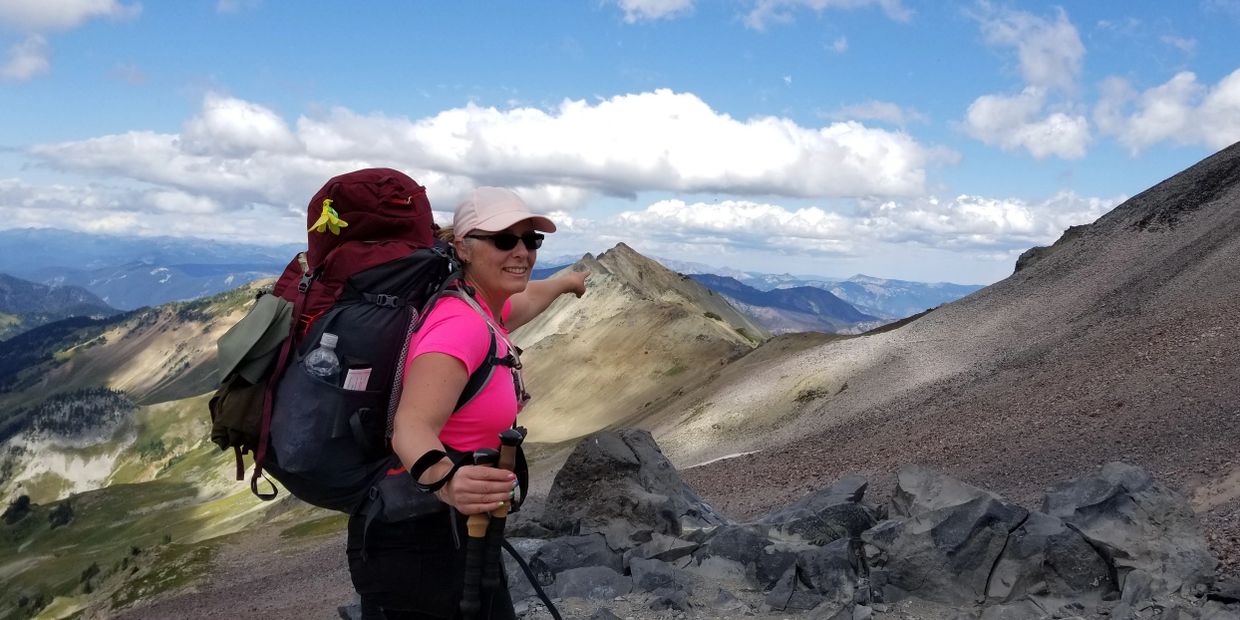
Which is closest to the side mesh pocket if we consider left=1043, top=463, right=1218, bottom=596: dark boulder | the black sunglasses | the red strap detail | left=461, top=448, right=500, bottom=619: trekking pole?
the red strap detail

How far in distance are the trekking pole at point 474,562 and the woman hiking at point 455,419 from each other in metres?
0.10

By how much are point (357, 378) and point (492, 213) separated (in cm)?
106

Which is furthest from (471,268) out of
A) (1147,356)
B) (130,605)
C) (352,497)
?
(130,605)

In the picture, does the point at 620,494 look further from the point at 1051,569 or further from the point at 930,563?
the point at 1051,569

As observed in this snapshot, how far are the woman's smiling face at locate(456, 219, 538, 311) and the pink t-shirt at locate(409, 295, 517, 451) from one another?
0.20m

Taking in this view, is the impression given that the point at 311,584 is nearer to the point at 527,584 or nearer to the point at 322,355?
the point at 527,584

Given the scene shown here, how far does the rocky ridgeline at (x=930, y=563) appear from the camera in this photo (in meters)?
9.16

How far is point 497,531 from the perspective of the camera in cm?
407

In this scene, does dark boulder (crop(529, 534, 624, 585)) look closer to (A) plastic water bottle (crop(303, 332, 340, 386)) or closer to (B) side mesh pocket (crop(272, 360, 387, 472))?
(B) side mesh pocket (crop(272, 360, 387, 472))

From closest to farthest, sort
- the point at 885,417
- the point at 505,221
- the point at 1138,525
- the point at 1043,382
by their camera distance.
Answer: the point at 505,221 → the point at 1138,525 → the point at 1043,382 → the point at 885,417

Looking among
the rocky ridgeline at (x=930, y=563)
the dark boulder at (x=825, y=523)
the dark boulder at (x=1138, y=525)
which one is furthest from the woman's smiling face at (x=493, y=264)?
the dark boulder at (x=825, y=523)

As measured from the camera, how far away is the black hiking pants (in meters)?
4.14

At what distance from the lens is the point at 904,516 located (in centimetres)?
1162

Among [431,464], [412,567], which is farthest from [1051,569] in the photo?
[431,464]
